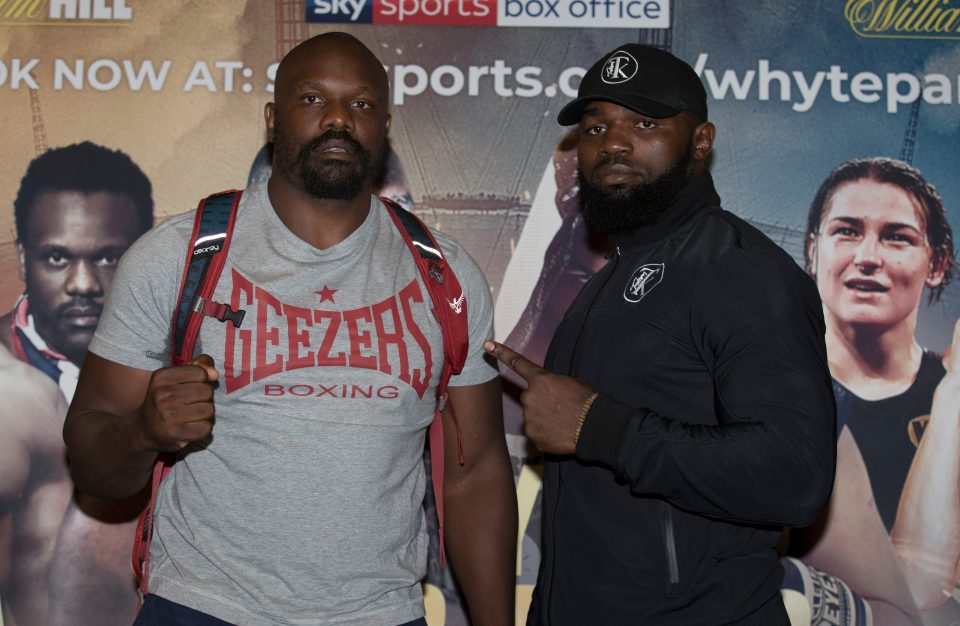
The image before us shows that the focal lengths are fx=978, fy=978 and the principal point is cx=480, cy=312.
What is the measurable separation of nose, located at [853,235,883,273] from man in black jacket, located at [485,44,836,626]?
1130 millimetres

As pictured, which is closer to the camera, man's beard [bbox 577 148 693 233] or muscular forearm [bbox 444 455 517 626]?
man's beard [bbox 577 148 693 233]

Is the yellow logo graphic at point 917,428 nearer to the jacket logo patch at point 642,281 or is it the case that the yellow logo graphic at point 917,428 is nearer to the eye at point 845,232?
the eye at point 845,232

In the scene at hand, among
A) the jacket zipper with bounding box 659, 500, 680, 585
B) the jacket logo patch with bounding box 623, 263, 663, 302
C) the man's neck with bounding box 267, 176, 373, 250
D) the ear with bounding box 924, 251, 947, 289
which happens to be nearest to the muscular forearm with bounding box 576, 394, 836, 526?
the jacket zipper with bounding box 659, 500, 680, 585

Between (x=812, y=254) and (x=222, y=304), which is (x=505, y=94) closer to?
(x=812, y=254)

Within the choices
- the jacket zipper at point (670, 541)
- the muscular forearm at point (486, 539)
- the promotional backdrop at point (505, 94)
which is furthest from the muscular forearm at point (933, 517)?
the jacket zipper at point (670, 541)

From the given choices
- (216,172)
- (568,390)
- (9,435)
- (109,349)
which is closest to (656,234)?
(568,390)

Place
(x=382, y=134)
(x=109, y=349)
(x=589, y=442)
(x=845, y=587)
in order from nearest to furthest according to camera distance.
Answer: (x=589, y=442), (x=109, y=349), (x=382, y=134), (x=845, y=587)

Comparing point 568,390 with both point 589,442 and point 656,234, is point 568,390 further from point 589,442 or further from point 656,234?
point 656,234

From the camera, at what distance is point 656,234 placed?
7.43 feet

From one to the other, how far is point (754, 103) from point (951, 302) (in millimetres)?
916

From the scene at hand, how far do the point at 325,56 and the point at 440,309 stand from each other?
69 cm

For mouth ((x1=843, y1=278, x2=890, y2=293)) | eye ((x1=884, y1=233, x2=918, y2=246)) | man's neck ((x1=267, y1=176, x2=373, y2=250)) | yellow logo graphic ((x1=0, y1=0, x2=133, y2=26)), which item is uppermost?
yellow logo graphic ((x1=0, y1=0, x2=133, y2=26))

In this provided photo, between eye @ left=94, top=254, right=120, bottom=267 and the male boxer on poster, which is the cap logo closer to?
the male boxer on poster

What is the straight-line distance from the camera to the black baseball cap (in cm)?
224
